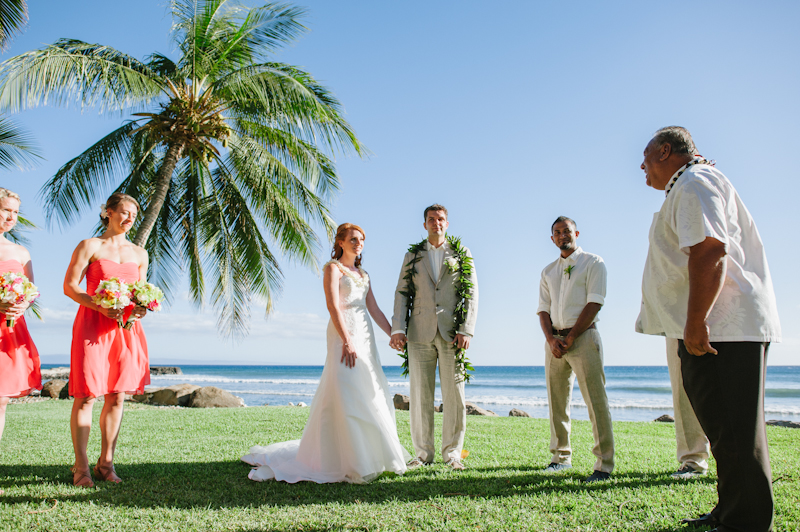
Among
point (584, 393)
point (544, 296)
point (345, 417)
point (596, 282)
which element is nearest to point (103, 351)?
point (345, 417)

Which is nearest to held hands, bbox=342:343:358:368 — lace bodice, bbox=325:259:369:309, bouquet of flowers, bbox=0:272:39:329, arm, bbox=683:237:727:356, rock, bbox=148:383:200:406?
lace bodice, bbox=325:259:369:309

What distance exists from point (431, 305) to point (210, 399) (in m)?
9.34

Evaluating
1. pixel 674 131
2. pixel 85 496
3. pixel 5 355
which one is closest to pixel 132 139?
pixel 5 355

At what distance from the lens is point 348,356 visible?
436 centimetres

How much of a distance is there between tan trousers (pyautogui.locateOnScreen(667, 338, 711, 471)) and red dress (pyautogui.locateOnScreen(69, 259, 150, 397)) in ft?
14.5

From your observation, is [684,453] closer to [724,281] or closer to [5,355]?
[724,281]

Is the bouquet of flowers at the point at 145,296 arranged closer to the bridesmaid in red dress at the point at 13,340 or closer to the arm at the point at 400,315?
the bridesmaid in red dress at the point at 13,340

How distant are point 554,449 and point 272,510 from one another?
2606 millimetres

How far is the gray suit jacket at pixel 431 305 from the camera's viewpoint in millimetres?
4922

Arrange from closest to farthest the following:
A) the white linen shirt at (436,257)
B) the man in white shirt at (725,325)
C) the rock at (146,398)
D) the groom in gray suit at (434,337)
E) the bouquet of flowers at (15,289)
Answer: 1. the man in white shirt at (725,325)
2. the bouquet of flowers at (15,289)
3. the groom in gray suit at (434,337)
4. the white linen shirt at (436,257)
5. the rock at (146,398)

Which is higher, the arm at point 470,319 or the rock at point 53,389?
the arm at point 470,319

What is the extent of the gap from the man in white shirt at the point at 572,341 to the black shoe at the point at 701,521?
109 cm

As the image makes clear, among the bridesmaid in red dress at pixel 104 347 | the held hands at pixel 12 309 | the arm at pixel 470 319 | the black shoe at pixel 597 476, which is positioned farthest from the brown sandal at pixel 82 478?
the black shoe at pixel 597 476

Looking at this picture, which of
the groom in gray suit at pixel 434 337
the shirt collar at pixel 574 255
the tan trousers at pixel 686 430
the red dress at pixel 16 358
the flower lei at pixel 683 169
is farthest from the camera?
the groom in gray suit at pixel 434 337
